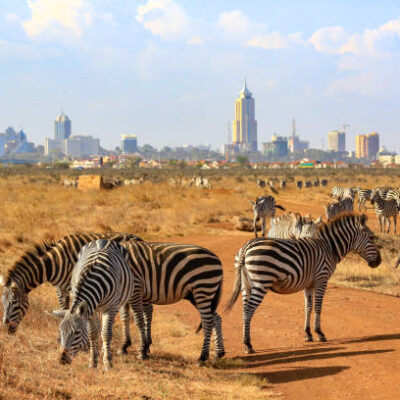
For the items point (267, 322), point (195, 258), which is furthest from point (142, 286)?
point (267, 322)

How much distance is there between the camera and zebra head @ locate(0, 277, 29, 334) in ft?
31.6

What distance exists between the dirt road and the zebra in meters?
1.95

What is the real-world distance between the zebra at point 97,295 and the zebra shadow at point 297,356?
1636 mm

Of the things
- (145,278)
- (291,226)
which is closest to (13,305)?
(145,278)

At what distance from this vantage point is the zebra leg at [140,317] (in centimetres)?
977

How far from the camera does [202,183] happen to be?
53875mm

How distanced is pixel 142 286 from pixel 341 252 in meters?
3.90

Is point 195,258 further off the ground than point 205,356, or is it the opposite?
point 195,258

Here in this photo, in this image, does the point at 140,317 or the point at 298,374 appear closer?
the point at 298,374

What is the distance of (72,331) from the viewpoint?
777 centimetres

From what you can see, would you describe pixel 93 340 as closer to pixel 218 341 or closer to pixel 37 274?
pixel 37 274

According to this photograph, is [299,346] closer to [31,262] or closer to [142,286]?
[142,286]

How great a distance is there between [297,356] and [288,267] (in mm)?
1357

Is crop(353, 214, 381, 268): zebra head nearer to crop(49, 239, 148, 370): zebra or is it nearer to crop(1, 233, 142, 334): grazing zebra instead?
crop(49, 239, 148, 370): zebra
